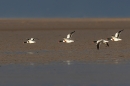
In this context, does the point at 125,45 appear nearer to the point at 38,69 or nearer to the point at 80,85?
the point at 38,69

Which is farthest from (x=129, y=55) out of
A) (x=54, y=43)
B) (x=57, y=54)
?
(x=54, y=43)

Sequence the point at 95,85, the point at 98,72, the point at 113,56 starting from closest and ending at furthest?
the point at 95,85
the point at 98,72
the point at 113,56

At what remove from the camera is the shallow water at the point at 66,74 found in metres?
13.8

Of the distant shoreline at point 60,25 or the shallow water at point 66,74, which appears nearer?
the shallow water at point 66,74

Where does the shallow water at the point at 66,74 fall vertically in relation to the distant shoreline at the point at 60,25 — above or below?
below

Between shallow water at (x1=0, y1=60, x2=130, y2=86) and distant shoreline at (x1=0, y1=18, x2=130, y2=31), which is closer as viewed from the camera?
shallow water at (x1=0, y1=60, x2=130, y2=86)

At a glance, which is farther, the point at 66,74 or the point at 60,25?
the point at 60,25

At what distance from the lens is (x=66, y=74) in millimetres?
15102

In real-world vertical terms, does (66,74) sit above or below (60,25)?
below

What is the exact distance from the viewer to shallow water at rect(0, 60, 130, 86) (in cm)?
1380

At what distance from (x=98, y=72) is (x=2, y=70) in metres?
2.38

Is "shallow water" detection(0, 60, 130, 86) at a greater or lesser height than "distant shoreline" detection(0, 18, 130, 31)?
lesser

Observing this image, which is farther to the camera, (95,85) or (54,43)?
(54,43)

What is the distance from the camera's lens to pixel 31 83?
13.8 meters
